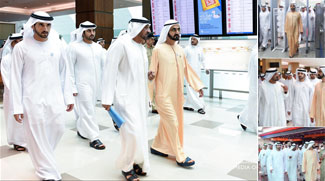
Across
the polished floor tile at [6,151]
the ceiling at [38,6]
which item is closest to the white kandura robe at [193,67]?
the polished floor tile at [6,151]

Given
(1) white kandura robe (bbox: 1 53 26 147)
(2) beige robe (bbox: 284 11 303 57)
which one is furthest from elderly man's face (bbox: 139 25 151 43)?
(1) white kandura robe (bbox: 1 53 26 147)

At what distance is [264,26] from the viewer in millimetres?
1674

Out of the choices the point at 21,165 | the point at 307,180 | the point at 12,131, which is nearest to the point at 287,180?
the point at 307,180

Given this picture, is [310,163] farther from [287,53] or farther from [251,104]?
[251,104]

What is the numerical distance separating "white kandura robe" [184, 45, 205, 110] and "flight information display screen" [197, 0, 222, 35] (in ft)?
1.33

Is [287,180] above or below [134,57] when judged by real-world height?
below

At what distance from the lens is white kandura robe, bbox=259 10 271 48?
164 cm

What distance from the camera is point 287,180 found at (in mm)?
1964

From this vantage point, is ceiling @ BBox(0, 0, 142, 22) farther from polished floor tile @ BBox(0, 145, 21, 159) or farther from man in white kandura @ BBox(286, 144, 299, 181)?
man in white kandura @ BBox(286, 144, 299, 181)

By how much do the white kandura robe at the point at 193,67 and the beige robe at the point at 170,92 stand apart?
2.69 metres

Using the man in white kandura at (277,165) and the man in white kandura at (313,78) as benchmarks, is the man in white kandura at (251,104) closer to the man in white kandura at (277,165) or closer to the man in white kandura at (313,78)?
the man in white kandura at (277,165)

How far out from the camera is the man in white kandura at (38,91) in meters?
2.71

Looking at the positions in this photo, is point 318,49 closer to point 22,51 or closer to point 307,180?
point 307,180

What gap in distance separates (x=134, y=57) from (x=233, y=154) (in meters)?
1.69
